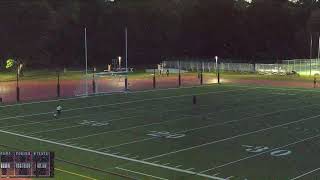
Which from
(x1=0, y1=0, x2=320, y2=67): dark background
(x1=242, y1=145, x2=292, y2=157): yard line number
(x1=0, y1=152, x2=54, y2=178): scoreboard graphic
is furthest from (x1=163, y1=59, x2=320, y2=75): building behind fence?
(x1=0, y1=152, x2=54, y2=178): scoreboard graphic

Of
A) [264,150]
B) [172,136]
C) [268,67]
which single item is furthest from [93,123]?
[268,67]

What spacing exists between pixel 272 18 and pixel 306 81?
151 feet

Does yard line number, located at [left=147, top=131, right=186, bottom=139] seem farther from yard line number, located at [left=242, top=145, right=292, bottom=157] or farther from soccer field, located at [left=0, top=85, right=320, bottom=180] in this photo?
yard line number, located at [left=242, top=145, right=292, bottom=157]

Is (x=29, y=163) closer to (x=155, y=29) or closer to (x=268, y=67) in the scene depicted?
(x=268, y=67)

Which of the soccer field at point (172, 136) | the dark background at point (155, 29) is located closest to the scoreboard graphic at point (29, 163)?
the soccer field at point (172, 136)

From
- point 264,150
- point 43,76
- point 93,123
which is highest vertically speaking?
point 43,76

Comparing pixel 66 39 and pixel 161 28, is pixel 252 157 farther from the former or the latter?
pixel 161 28

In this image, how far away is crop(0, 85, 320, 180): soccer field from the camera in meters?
17.2

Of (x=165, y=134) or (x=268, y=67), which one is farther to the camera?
(x=268, y=67)

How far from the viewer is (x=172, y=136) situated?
909 inches

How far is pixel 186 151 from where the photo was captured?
20000mm

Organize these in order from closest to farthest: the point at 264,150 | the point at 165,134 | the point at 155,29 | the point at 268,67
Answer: the point at 264,150 → the point at 165,134 → the point at 268,67 → the point at 155,29

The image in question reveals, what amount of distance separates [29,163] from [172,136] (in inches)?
425

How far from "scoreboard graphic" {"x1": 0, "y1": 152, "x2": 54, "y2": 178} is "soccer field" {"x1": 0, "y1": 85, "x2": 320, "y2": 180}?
9.49ft
